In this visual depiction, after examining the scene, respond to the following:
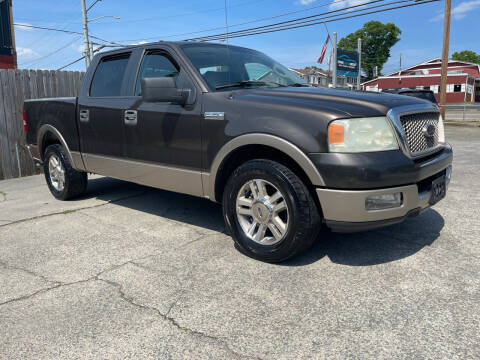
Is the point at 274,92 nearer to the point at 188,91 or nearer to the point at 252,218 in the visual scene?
the point at 188,91

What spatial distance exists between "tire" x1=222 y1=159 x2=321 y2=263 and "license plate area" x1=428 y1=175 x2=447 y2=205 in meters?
0.94

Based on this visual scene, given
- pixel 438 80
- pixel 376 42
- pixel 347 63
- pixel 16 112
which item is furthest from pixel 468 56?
pixel 16 112

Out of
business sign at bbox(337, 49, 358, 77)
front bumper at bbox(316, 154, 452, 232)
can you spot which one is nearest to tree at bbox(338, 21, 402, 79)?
business sign at bbox(337, 49, 358, 77)

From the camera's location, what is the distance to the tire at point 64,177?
5590 millimetres

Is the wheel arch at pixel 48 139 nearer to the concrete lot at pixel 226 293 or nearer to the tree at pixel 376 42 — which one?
the concrete lot at pixel 226 293

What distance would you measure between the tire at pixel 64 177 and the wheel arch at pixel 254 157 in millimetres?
2607

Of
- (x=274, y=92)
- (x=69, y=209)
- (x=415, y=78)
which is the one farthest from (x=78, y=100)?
(x=415, y=78)

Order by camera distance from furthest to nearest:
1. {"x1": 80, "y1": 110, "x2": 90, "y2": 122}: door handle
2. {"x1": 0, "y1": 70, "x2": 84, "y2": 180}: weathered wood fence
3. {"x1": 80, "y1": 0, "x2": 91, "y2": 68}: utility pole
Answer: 1. {"x1": 80, "y1": 0, "x2": 91, "y2": 68}: utility pole
2. {"x1": 0, "y1": 70, "x2": 84, "y2": 180}: weathered wood fence
3. {"x1": 80, "y1": 110, "x2": 90, "y2": 122}: door handle

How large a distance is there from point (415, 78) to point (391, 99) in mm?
59154

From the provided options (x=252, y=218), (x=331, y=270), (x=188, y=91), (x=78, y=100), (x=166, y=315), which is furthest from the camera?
(x=78, y=100)

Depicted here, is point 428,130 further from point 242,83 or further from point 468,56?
point 468,56

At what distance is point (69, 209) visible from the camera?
5.39 metres

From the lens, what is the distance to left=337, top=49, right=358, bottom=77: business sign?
24172mm

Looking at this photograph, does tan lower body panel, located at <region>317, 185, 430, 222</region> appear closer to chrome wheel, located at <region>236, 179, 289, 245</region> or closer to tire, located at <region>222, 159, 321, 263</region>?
tire, located at <region>222, 159, 321, 263</region>
